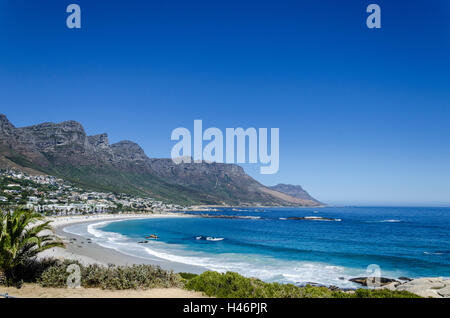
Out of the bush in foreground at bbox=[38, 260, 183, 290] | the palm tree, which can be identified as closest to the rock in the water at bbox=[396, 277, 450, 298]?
the bush in foreground at bbox=[38, 260, 183, 290]

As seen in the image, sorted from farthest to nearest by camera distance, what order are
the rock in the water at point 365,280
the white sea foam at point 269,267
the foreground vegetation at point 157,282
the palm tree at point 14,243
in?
the white sea foam at point 269,267, the rock in the water at point 365,280, the palm tree at point 14,243, the foreground vegetation at point 157,282

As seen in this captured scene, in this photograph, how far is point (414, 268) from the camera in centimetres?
3091

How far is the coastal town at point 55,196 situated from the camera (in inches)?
3394

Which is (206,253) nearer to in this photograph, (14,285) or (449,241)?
(14,285)

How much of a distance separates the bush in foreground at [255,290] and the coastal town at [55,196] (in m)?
82.7

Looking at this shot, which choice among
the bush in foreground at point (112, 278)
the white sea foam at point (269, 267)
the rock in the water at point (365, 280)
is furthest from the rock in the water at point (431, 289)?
the bush in foreground at point (112, 278)

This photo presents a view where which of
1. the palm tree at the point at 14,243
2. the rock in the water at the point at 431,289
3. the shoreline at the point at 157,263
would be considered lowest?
the shoreline at the point at 157,263

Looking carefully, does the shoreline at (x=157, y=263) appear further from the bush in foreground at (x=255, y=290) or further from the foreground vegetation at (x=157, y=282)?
the bush in foreground at (x=255, y=290)

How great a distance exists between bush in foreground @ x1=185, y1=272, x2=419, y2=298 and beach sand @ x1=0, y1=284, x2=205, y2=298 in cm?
A: 62

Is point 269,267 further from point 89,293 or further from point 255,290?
point 89,293

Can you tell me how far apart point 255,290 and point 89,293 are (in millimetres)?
6772

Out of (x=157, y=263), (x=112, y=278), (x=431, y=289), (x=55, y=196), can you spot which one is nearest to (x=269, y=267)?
(x=157, y=263)

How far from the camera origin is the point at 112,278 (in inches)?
484
